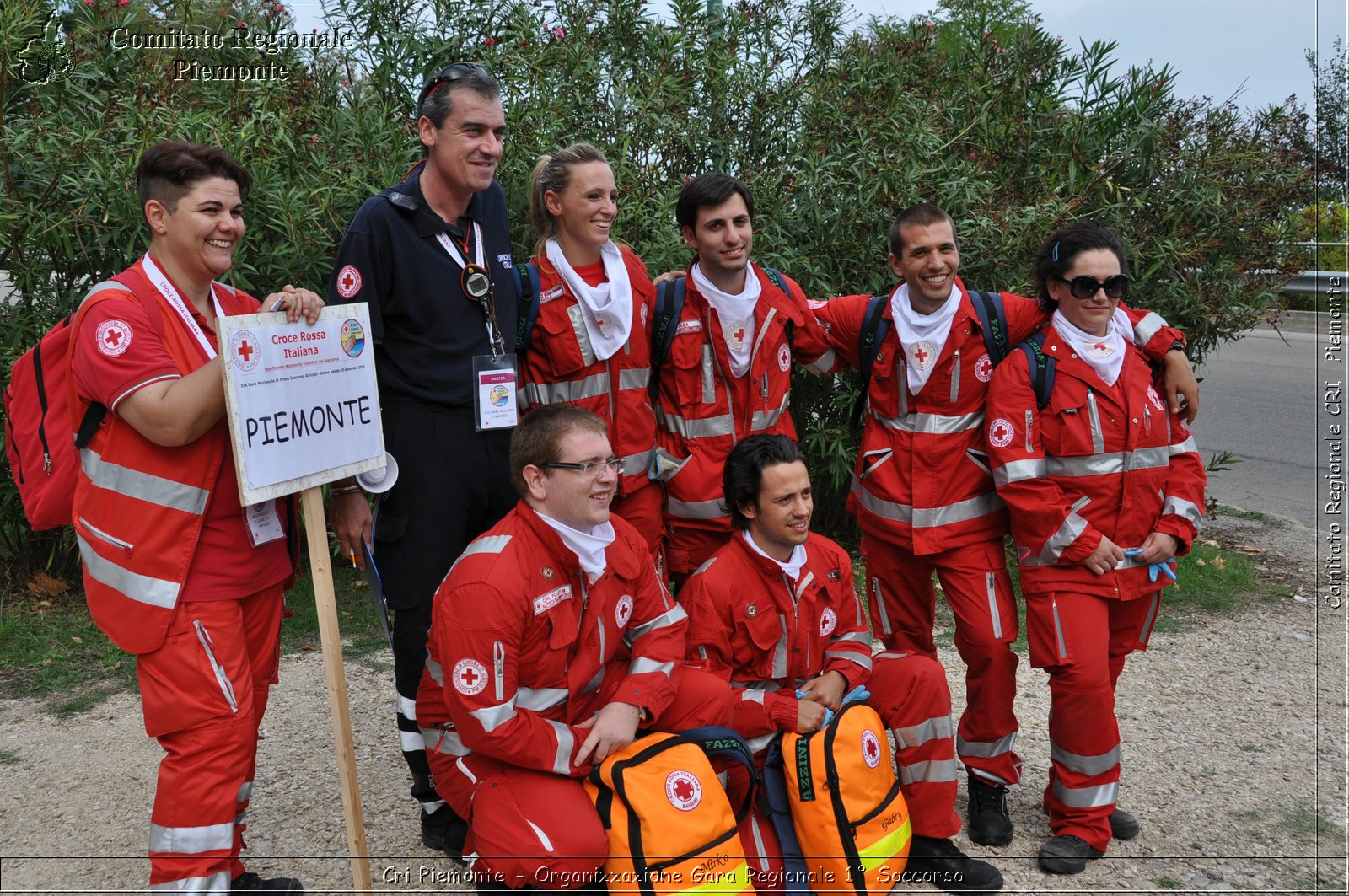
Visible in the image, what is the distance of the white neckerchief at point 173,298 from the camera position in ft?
10.5

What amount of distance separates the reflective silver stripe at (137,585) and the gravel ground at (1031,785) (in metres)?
1.26

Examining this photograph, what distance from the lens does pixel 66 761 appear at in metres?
4.68

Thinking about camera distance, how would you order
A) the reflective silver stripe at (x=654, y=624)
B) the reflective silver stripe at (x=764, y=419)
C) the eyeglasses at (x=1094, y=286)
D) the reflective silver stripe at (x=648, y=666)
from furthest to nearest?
the reflective silver stripe at (x=764, y=419) < the eyeglasses at (x=1094, y=286) < the reflective silver stripe at (x=654, y=624) < the reflective silver stripe at (x=648, y=666)

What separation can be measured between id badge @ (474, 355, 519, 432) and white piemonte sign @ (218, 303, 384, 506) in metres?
0.40

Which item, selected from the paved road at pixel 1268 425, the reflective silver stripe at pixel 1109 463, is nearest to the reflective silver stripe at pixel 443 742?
the reflective silver stripe at pixel 1109 463

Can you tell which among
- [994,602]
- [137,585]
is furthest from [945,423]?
[137,585]

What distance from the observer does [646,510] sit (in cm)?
431

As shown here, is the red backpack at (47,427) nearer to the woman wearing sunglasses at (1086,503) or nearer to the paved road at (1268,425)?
the woman wearing sunglasses at (1086,503)

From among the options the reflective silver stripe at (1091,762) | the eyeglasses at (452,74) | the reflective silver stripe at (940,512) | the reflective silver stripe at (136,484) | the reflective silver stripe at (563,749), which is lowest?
the reflective silver stripe at (1091,762)

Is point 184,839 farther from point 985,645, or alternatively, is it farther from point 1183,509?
point 1183,509

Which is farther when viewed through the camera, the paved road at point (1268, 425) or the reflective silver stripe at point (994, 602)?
the paved road at point (1268, 425)

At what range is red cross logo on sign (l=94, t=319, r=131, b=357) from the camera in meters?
2.99

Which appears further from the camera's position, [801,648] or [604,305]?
[604,305]

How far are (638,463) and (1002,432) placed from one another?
1.34 m
